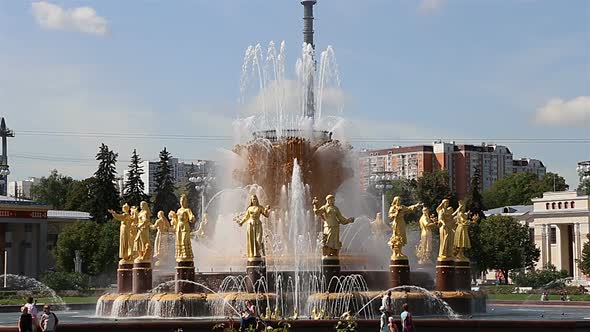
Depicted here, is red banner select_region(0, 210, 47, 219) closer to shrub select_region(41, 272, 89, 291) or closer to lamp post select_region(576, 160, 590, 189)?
shrub select_region(41, 272, 89, 291)

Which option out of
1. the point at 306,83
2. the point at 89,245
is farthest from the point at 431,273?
the point at 89,245

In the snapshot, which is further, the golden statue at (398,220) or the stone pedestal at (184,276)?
the golden statue at (398,220)

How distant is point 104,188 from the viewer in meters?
90.4

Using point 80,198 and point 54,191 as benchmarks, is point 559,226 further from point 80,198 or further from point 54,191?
point 54,191

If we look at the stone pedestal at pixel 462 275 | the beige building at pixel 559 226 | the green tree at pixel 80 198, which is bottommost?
the stone pedestal at pixel 462 275

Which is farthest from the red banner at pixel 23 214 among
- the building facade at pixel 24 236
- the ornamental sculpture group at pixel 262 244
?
the ornamental sculpture group at pixel 262 244

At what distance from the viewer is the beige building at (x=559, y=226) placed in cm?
9756

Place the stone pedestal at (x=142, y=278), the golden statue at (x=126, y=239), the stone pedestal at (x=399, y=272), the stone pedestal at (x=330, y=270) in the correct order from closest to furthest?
1. the stone pedestal at (x=330, y=270)
2. the stone pedestal at (x=399, y=272)
3. the stone pedestal at (x=142, y=278)
4. the golden statue at (x=126, y=239)

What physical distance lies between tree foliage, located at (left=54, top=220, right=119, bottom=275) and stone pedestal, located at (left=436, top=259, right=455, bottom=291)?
43534 millimetres

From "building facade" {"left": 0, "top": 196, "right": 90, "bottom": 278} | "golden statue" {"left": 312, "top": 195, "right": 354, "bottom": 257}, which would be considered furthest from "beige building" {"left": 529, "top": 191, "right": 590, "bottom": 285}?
"golden statue" {"left": 312, "top": 195, "right": 354, "bottom": 257}

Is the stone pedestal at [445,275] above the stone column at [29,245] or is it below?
below

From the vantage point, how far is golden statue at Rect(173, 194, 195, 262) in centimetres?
3052

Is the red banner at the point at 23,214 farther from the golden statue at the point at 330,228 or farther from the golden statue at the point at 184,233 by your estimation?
the golden statue at the point at 330,228

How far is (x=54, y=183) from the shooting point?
128000mm
